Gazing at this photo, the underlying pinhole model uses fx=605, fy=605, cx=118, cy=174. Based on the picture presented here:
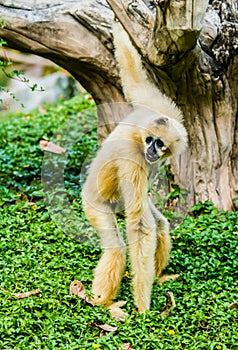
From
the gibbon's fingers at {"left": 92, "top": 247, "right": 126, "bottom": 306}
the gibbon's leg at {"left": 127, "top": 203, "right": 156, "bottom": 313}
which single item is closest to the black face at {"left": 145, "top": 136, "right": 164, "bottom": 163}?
the gibbon's leg at {"left": 127, "top": 203, "right": 156, "bottom": 313}

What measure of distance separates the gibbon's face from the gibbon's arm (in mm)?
276

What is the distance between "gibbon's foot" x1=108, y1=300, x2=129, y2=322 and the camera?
5262mm

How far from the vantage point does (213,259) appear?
20.4ft

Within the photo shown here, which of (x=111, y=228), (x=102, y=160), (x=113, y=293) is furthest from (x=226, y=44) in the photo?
(x=113, y=293)

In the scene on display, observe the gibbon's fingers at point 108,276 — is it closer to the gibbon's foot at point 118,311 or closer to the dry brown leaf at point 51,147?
the gibbon's foot at point 118,311

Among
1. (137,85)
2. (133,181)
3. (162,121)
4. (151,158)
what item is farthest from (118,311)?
(137,85)

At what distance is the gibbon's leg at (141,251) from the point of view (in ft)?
17.5

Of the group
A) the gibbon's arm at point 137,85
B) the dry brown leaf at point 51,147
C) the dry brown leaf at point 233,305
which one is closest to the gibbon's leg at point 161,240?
the dry brown leaf at point 233,305

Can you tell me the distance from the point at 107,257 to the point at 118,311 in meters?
0.49

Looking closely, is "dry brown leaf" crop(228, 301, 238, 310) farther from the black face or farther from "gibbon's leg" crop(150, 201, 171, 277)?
the black face

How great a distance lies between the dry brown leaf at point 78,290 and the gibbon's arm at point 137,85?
1.74 meters

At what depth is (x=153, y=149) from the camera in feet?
17.6

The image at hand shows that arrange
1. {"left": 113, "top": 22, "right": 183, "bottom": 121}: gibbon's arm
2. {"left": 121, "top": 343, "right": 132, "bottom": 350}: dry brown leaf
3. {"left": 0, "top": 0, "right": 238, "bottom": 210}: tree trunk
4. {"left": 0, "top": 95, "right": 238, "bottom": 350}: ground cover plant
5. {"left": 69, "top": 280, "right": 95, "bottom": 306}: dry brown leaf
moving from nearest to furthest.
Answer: {"left": 121, "top": 343, "right": 132, "bottom": 350}: dry brown leaf < {"left": 0, "top": 95, "right": 238, "bottom": 350}: ground cover plant < {"left": 69, "top": 280, "right": 95, "bottom": 306}: dry brown leaf < {"left": 113, "top": 22, "right": 183, "bottom": 121}: gibbon's arm < {"left": 0, "top": 0, "right": 238, "bottom": 210}: tree trunk

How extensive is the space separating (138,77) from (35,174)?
2.95 metres
